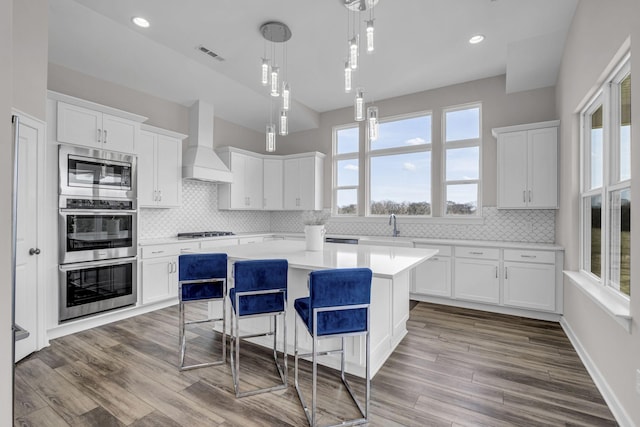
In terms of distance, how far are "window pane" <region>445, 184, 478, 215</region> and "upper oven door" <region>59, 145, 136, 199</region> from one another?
4.60 metres

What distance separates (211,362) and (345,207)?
155 inches

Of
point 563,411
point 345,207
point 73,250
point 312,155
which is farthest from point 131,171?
point 563,411

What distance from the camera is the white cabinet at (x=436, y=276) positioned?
4.35 metres

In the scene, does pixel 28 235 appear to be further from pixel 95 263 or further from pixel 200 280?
pixel 200 280

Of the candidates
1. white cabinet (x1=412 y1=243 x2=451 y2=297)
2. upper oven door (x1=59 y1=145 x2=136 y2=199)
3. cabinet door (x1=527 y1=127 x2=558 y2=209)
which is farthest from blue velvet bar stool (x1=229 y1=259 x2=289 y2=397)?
cabinet door (x1=527 y1=127 x2=558 y2=209)

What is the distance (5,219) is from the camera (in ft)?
3.82

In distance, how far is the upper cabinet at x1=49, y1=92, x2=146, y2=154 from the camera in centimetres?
322

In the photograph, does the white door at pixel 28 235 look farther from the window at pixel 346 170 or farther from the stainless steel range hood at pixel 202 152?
the window at pixel 346 170

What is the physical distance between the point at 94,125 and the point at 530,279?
5.47 meters

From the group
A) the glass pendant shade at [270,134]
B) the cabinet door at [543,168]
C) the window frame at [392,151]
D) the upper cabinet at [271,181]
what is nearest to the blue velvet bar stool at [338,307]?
the glass pendant shade at [270,134]

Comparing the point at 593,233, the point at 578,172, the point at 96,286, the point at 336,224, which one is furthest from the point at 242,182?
the point at 593,233

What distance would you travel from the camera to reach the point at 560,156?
3.79m

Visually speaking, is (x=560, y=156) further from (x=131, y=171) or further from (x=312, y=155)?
(x=131, y=171)

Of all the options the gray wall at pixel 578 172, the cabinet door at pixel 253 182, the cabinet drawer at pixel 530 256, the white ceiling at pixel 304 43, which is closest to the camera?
the gray wall at pixel 578 172
